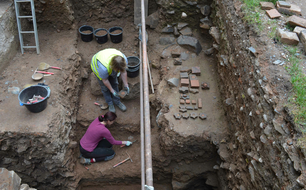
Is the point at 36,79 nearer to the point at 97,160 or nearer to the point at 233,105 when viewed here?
the point at 97,160

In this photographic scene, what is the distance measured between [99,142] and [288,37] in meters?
4.09

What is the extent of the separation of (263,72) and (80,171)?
406 cm

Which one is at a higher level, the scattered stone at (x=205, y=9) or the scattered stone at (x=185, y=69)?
the scattered stone at (x=205, y=9)

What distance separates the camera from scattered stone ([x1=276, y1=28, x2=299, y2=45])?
3.90 metres

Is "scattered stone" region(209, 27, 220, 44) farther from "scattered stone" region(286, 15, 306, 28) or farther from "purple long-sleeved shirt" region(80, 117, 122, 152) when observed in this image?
"purple long-sleeved shirt" region(80, 117, 122, 152)

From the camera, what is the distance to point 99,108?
5.50 metres

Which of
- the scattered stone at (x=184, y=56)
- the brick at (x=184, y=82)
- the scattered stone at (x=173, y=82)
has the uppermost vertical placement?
the scattered stone at (x=184, y=56)

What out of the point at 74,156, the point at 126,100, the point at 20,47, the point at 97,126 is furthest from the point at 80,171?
the point at 20,47

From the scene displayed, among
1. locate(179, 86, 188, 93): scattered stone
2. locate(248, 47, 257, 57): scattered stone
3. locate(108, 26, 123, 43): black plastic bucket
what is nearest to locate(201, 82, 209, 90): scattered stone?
locate(179, 86, 188, 93): scattered stone

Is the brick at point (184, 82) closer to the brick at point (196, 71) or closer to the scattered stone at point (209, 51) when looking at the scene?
the brick at point (196, 71)

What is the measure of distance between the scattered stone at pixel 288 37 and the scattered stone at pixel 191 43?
7.08ft

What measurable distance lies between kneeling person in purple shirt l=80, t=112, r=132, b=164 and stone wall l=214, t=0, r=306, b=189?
87.1 inches

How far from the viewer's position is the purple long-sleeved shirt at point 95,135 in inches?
178

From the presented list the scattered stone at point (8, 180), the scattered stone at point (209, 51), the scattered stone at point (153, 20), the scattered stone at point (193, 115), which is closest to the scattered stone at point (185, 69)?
the scattered stone at point (209, 51)
